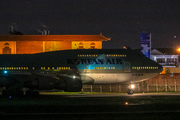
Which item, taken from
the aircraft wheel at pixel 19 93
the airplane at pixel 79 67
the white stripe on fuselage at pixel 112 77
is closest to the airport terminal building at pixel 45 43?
the airplane at pixel 79 67

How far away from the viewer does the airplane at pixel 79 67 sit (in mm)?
35281

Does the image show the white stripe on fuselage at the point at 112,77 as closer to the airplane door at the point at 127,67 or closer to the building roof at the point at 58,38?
the airplane door at the point at 127,67

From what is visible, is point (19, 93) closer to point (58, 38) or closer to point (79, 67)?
point (79, 67)

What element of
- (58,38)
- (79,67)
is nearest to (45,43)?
(58,38)

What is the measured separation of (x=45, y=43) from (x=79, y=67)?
38637 mm

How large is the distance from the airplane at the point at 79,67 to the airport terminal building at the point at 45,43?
3518cm

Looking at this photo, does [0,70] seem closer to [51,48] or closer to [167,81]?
[167,81]

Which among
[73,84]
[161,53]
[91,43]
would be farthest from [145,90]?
[161,53]

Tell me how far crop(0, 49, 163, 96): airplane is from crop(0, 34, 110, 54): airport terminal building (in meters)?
35.2

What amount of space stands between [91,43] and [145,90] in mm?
29476

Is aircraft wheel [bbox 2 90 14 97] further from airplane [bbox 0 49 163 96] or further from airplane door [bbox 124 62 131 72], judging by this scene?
airplane door [bbox 124 62 131 72]

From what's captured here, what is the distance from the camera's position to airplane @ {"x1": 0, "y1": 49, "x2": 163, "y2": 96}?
3528 cm

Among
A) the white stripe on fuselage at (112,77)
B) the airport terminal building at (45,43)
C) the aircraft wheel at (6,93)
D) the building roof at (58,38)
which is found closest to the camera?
the aircraft wheel at (6,93)

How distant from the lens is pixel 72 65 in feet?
122
